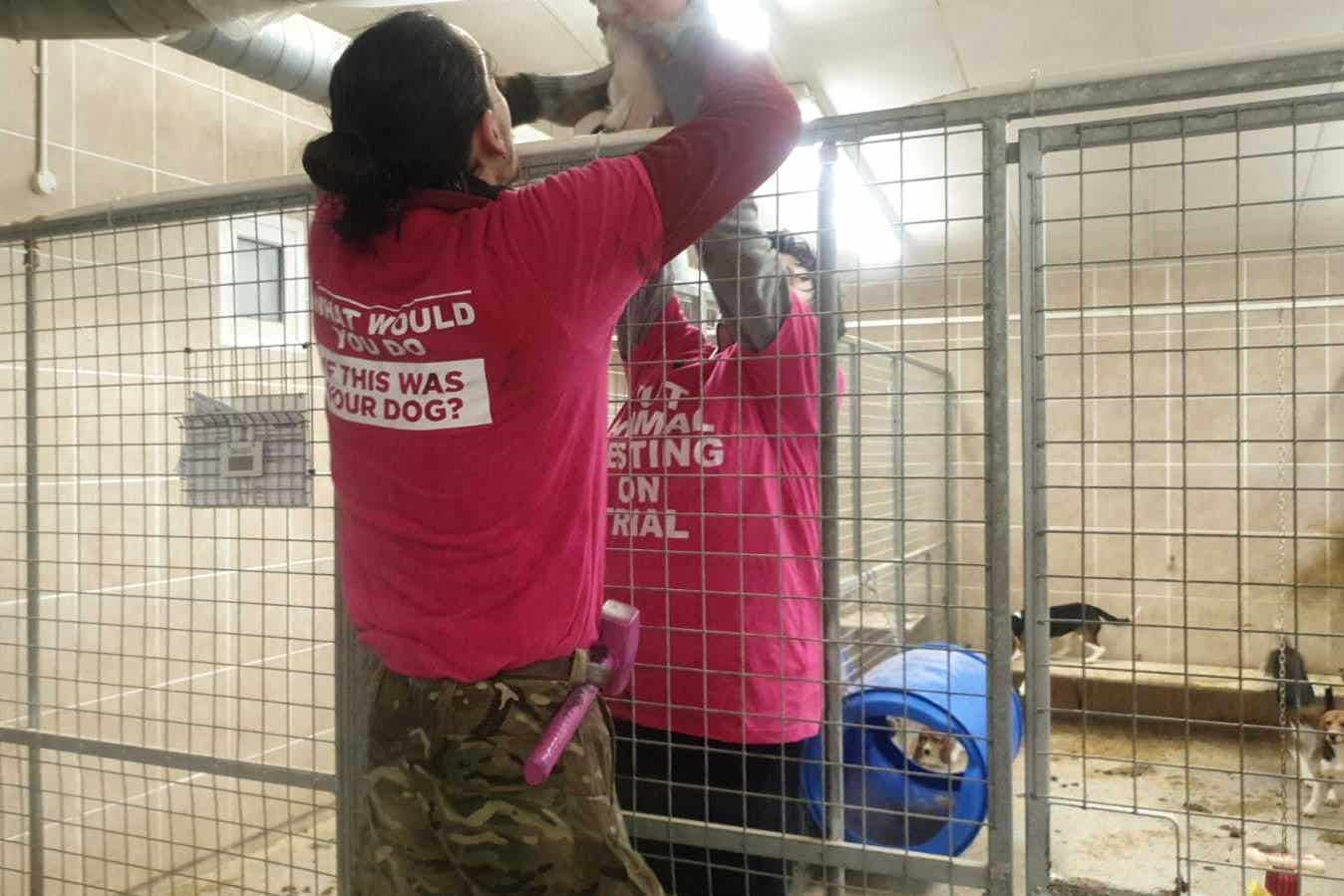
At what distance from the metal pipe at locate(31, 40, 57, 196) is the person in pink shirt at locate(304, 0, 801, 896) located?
77.3 inches

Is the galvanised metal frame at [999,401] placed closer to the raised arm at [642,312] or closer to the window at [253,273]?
the raised arm at [642,312]

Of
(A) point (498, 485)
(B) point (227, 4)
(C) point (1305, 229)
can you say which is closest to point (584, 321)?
(A) point (498, 485)

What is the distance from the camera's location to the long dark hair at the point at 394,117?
3.20 ft

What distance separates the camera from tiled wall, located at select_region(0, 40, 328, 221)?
2.47 metres

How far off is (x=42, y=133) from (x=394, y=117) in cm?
212

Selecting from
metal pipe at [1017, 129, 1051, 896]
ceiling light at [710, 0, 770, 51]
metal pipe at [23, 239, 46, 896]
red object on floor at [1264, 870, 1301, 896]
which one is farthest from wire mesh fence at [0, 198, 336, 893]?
red object on floor at [1264, 870, 1301, 896]

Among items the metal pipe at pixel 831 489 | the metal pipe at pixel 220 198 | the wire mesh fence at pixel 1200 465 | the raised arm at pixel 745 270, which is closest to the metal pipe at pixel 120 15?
the metal pipe at pixel 220 198

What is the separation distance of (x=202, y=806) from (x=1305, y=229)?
6.12 meters

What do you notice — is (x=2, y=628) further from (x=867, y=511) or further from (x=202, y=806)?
(x=867, y=511)

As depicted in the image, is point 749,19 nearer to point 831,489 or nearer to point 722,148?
point 831,489

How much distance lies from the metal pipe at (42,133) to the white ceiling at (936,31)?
85cm

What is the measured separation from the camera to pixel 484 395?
3.24 feet

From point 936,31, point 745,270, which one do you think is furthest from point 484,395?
point 936,31

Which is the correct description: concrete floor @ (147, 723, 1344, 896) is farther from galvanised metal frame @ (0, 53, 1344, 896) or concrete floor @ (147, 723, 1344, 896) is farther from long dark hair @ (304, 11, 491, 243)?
long dark hair @ (304, 11, 491, 243)
